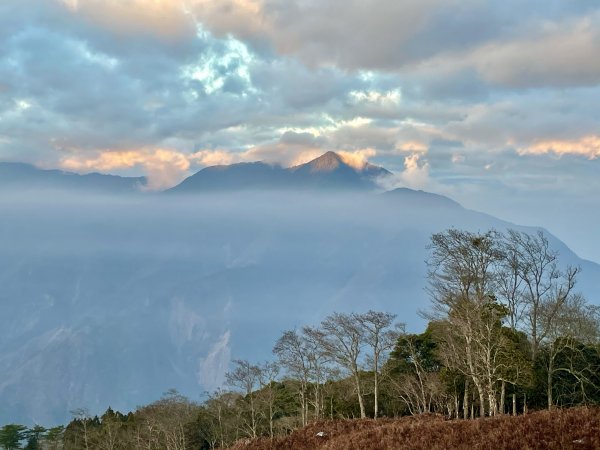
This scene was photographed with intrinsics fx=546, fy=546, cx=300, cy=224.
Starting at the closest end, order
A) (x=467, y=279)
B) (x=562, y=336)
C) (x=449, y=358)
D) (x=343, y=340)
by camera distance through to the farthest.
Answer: (x=467, y=279), (x=562, y=336), (x=449, y=358), (x=343, y=340)

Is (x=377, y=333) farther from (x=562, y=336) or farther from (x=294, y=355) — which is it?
(x=562, y=336)

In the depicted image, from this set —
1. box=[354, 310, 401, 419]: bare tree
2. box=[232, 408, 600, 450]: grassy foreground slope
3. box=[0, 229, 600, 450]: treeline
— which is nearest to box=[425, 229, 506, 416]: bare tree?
box=[0, 229, 600, 450]: treeline

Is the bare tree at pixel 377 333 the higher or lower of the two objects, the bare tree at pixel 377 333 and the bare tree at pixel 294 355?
the higher

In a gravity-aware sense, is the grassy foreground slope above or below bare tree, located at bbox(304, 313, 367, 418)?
below

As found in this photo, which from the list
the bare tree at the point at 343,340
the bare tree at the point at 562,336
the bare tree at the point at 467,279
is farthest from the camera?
the bare tree at the point at 343,340

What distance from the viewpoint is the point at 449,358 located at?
157ft

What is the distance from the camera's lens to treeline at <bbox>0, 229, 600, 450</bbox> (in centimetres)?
Result: 3544

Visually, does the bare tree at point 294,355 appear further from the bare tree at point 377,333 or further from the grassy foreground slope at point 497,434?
the grassy foreground slope at point 497,434

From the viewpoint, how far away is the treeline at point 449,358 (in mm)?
35438

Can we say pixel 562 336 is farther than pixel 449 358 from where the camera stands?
No

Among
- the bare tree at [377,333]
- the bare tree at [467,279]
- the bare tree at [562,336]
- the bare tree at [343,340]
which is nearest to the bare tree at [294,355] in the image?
the bare tree at [343,340]

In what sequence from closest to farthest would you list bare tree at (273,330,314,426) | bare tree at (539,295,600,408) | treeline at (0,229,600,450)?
1. treeline at (0,229,600,450)
2. bare tree at (539,295,600,408)
3. bare tree at (273,330,314,426)

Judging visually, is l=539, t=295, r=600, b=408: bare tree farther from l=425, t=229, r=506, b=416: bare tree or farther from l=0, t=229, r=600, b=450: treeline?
l=425, t=229, r=506, b=416: bare tree

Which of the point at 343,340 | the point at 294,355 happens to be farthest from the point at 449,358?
the point at 294,355
